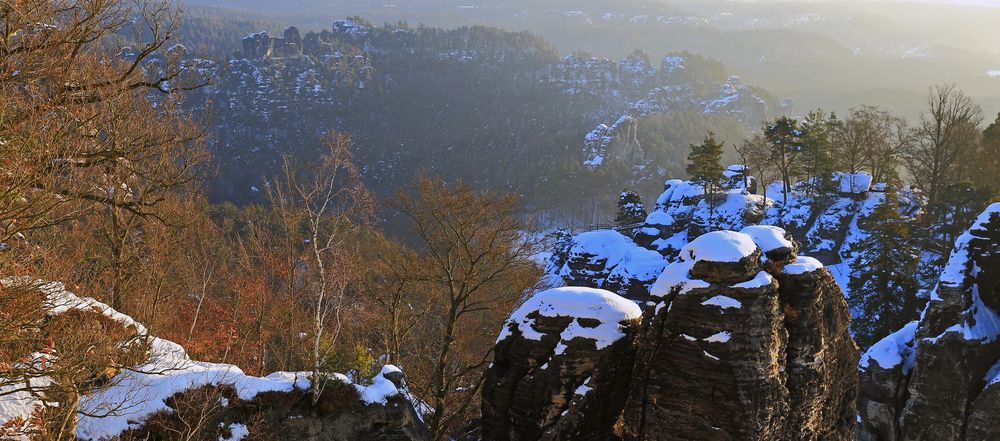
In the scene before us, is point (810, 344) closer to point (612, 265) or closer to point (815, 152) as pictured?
point (612, 265)

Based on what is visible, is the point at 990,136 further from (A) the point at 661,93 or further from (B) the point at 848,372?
(A) the point at 661,93

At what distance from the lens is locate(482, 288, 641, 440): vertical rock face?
40.4ft

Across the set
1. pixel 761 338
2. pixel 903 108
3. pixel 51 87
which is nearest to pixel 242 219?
pixel 51 87

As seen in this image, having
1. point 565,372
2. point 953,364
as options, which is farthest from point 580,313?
point 953,364

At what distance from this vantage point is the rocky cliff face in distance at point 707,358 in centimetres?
1083

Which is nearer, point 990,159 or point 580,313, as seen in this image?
point 580,313

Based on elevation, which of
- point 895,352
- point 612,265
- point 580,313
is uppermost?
point 580,313

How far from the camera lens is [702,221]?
42656 mm

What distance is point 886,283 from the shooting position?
87.6ft

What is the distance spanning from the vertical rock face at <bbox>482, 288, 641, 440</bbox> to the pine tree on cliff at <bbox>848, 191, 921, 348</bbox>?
1988cm

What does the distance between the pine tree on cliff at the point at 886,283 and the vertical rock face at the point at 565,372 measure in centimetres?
1988

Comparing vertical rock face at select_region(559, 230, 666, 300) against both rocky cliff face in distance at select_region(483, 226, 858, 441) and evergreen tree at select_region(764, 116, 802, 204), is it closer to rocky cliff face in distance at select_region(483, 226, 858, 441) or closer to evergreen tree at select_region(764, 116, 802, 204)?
evergreen tree at select_region(764, 116, 802, 204)

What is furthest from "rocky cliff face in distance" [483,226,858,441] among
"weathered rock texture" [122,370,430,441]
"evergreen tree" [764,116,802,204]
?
"evergreen tree" [764,116,802,204]

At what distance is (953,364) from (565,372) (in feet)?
45.2
